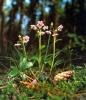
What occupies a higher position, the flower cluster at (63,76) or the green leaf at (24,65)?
the green leaf at (24,65)

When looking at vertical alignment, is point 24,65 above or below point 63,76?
above

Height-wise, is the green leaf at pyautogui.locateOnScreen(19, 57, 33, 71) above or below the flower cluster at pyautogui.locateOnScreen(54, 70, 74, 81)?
above

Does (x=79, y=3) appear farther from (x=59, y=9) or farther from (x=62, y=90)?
(x=62, y=90)

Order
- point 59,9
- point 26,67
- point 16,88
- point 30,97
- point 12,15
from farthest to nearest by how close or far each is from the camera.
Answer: point 59,9, point 12,15, point 26,67, point 16,88, point 30,97

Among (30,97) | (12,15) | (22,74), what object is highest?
(12,15)

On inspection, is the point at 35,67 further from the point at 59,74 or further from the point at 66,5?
the point at 66,5

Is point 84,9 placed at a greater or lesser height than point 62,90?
greater

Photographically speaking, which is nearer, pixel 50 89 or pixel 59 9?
pixel 50 89

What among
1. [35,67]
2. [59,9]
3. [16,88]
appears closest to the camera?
[16,88]

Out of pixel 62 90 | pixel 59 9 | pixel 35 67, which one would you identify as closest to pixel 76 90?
pixel 62 90
